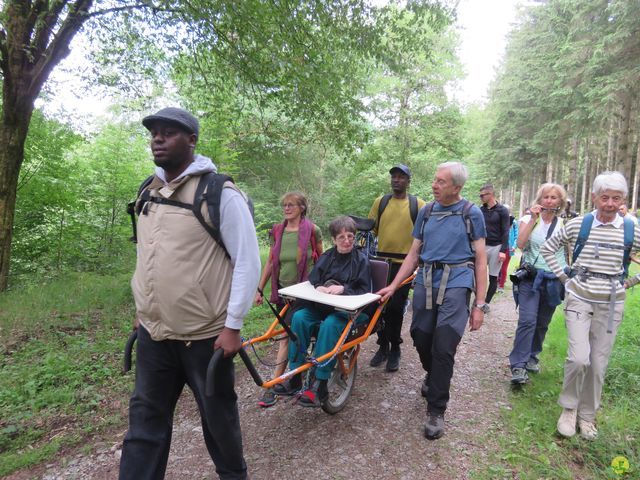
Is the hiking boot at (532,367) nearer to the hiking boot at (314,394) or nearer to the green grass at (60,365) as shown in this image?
the hiking boot at (314,394)

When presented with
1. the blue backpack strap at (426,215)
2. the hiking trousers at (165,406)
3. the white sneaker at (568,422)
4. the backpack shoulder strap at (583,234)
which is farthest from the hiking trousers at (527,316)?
the hiking trousers at (165,406)

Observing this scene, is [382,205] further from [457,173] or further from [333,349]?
[333,349]

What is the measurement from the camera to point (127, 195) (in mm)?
9219

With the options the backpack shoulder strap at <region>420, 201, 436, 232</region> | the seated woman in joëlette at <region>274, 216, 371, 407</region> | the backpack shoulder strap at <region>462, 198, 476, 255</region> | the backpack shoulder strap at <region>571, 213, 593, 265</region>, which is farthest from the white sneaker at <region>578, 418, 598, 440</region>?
the backpack shoulder strap at <region>420, 201, 436, 232</region>

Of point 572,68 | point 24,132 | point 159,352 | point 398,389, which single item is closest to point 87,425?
point 159,352

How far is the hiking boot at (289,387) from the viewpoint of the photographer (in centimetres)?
311

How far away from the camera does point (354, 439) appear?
315 cm

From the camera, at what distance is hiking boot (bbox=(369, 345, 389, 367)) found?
15.3ft

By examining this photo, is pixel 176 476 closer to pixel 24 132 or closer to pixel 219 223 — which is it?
pixel 219 223

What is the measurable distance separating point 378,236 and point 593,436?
2.71 meters

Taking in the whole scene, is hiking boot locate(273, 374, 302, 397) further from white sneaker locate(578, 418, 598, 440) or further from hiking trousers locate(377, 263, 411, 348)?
white sneaker locate(578, 418, 598, 440)

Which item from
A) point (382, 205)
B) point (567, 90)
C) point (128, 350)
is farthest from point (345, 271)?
point (567, 90)

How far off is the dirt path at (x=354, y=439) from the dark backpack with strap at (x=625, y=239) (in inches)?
63.6

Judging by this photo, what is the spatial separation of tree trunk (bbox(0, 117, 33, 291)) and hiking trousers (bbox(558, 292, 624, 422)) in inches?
324
